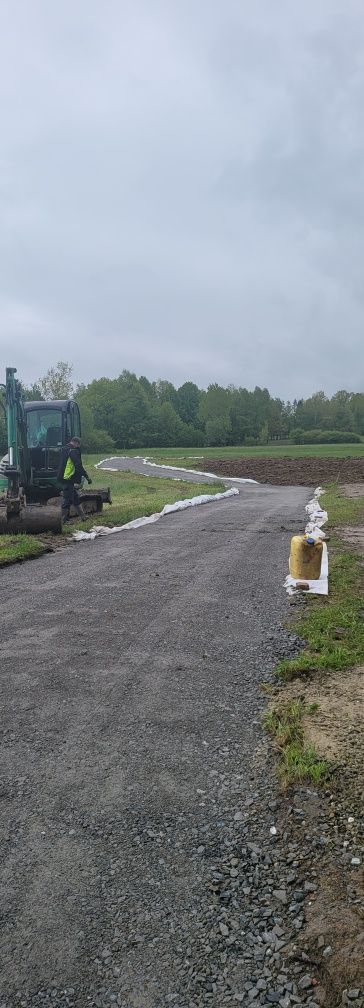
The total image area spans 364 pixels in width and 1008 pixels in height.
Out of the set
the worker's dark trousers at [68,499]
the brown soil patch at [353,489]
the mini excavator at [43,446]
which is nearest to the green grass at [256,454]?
the brown soil patch at [353,489]

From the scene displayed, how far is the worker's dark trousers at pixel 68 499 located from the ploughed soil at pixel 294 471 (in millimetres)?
15151

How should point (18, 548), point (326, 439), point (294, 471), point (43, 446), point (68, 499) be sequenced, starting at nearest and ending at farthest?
point (18, 548), point (68, 499), point (43, 446), point (294, 471), point (326, 439)

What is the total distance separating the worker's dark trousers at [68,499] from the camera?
52.7 ft

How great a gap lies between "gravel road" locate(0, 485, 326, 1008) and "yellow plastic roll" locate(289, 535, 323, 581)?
3.89ft

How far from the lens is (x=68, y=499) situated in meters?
16.3

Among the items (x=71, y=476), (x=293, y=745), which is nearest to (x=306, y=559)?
(x=293, y=745)

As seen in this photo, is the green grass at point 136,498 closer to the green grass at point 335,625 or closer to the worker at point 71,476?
the worker at point 71,476

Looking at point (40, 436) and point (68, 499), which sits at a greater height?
point (40, 436)

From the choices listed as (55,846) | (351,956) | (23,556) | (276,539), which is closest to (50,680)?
(55,846)

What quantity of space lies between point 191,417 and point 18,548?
116 meters

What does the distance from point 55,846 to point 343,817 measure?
1.57 m

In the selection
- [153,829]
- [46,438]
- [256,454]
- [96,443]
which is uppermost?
[46,438]

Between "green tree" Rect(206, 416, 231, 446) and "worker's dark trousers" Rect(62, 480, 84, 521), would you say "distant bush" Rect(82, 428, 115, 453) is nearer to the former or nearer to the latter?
"green tree" Rect(206, 416, 231, 446)

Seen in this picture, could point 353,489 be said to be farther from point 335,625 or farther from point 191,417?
point 191,417
